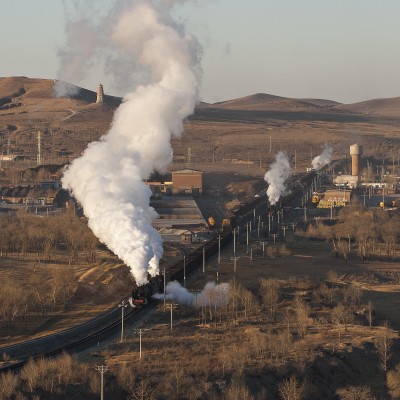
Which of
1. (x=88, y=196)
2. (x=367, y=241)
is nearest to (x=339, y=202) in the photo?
(x=367, y=241)

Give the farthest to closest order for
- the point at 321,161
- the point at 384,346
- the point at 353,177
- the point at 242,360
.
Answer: the point at 321,161
the point at 353,177
the point at 384,346
the point at 242,360

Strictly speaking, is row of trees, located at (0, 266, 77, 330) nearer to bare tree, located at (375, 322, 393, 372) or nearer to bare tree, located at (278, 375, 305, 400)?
bare tree, located at (278, 375, 305, 400)

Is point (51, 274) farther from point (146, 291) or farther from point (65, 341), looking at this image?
point (65, 341)

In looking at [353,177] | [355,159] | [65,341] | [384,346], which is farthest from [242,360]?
[355,159]

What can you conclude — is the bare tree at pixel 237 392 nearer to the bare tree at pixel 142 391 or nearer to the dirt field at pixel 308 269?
the bare tree at pixel 142 391

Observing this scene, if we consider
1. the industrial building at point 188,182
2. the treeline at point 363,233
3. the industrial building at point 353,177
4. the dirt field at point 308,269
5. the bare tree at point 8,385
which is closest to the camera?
the bare tree at point 8,385

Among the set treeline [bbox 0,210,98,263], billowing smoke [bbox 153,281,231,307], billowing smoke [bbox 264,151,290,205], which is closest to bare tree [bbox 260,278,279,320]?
billowing smoke [bbox 153,281,231,307]

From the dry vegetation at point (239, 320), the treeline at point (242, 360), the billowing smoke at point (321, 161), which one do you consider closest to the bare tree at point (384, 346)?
the treeline at point (242, 360)
